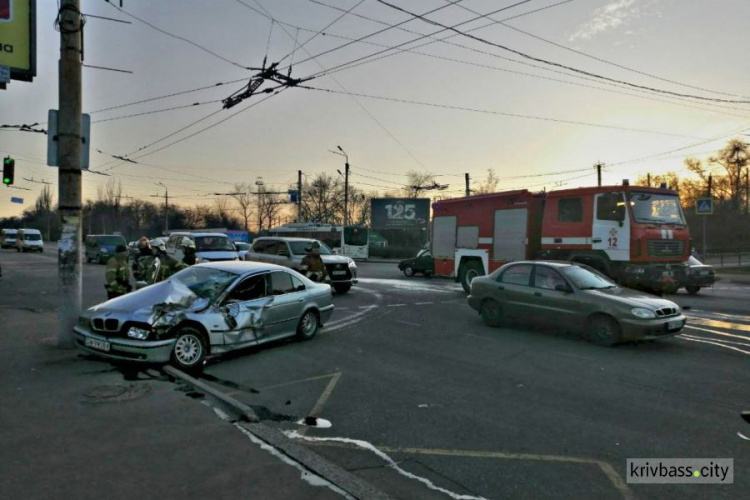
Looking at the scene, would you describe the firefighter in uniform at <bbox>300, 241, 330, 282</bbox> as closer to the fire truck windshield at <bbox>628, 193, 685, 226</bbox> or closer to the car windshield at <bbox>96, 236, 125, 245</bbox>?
the fire truck windshield at <bbox>628, 193, 685, 226</bbox>

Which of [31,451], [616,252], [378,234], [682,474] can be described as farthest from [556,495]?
[378,234]

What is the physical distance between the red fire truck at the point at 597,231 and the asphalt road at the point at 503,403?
7.54 ft

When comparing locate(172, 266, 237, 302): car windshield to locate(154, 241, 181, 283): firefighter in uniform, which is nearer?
locate(172, 266, 237, 302): car windshield

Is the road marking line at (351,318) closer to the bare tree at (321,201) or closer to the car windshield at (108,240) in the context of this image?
the car windshield at (108,240)

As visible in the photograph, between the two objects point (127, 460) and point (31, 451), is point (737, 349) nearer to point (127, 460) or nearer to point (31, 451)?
point (127, 460)

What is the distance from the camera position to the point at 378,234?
49.5m

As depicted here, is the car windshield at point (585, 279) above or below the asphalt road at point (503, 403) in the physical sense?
above

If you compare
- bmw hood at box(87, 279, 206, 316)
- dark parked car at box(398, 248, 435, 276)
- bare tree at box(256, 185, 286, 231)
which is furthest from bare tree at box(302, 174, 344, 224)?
bmw hood at box(87, 279, 206, 316)

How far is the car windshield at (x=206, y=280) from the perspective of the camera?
747 centimetres

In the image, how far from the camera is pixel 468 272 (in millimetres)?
16438

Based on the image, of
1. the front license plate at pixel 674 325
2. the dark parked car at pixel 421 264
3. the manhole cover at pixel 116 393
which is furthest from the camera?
the dark parked car at pixel 421 264

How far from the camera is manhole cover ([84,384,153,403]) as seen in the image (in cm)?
528

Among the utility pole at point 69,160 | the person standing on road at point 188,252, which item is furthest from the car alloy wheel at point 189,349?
the person standing on road at point 188,252

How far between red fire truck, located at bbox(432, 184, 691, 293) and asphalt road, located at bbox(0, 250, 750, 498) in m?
2.30
